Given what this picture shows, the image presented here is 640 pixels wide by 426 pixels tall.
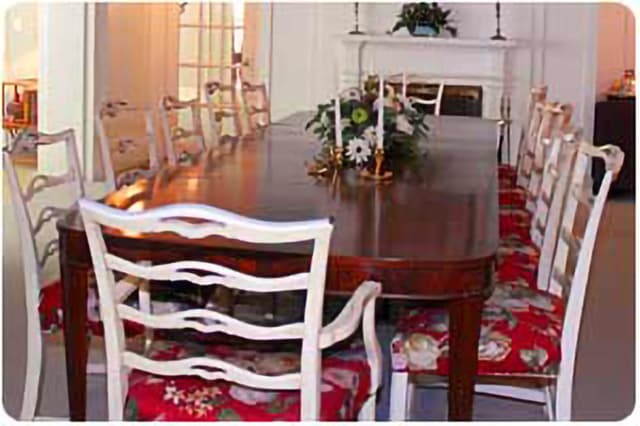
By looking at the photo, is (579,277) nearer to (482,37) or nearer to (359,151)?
(359,151)

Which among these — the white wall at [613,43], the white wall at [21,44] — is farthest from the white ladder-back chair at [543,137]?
the white wall at [21,44]

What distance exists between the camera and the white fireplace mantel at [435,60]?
7.98 metres

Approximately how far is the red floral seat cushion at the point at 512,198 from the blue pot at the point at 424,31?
11.6ft

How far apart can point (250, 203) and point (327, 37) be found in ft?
18.7

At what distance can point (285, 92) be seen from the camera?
831 centimetres

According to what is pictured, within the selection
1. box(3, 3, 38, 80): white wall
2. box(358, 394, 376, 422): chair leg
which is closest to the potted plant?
box(3, 3, 38, 80): white wall

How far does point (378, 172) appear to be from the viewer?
3312 millimetres

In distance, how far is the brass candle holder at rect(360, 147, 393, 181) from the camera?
3279mm

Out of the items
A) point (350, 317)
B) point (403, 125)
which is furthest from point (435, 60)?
point (350, 317)

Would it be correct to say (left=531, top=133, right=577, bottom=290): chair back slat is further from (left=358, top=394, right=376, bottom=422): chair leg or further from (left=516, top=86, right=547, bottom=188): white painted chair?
(left=516, top=86, right=547, bottom=188): white painted chair

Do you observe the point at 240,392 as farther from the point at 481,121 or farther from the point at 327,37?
the point at 327,37

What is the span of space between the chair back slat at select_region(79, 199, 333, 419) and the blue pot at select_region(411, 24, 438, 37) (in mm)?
6128

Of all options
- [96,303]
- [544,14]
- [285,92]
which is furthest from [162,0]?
[96,303]

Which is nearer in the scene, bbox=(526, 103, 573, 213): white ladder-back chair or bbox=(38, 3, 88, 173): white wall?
bbox=(526, 103, 573, 213): white ladder-back chair
